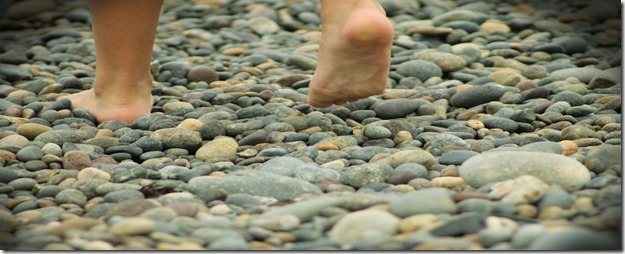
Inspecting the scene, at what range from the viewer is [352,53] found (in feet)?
7.25

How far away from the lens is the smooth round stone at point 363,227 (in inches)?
55.9

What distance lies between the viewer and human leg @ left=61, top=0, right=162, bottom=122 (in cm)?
251

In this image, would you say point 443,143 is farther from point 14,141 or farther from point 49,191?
point 14,141

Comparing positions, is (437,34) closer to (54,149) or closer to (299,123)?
(299,123)

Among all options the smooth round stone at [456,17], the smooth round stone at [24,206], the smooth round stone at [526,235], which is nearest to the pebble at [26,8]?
the smooth round stone at [456,17]

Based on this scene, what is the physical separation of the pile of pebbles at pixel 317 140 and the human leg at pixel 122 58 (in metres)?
0.07

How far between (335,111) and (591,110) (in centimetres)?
69

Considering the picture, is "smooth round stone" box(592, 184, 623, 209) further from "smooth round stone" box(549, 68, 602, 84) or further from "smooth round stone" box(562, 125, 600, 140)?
"smooth round stone" box(549, 68, 602, 84)

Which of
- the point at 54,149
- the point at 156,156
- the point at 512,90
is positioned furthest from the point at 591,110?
the point at 54,149

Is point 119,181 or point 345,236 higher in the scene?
point 119,181

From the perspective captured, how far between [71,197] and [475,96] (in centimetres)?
130

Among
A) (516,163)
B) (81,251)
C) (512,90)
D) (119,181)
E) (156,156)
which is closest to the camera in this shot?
(81,251)

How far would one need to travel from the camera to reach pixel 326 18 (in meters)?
2.27

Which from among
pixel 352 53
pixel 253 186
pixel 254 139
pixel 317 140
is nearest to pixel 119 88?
pixel 254 139
